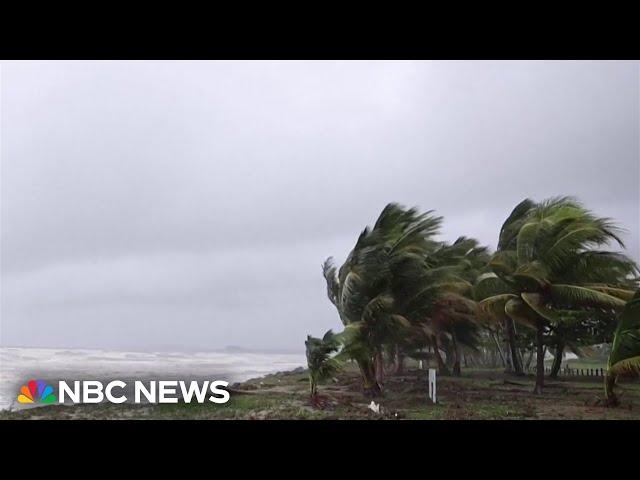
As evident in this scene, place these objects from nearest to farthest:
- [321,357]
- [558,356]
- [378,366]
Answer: [321,357] < [378,366] < [558,356]

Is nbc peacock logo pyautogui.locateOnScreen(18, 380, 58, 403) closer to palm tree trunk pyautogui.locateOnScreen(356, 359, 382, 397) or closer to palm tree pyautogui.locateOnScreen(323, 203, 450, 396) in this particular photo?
palm tree pyautogui.locateOnScreen(323, 203, 450, 396)

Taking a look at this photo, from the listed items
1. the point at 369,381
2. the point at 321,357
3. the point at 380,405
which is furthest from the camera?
the point at 369,381

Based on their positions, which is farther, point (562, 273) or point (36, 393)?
point (562, 273)

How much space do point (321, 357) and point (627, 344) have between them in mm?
6390

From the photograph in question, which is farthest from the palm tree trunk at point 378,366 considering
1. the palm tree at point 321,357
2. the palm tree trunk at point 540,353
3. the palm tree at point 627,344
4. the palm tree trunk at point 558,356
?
the palm tree at point 627,344

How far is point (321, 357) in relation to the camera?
1120cm

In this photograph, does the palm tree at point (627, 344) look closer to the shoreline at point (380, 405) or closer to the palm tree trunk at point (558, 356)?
the shoreline at point (380, 405)

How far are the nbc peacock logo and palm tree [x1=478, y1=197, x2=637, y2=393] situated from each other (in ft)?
33.8

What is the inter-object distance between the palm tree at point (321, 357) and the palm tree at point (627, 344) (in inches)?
228

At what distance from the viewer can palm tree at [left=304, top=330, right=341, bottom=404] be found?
11164 millimetres

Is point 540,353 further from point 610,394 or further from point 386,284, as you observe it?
point 386,284

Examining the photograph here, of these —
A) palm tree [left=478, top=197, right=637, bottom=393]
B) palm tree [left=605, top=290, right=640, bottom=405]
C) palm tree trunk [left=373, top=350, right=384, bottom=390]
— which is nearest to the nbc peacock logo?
palm tree trunk [left=373, top=350, right=384, bottom=390]

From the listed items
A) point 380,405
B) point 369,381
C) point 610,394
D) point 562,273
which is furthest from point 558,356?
point 380,405
